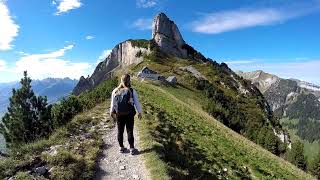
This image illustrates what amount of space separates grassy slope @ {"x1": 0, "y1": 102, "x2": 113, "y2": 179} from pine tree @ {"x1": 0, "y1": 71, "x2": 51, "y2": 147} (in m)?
17.4

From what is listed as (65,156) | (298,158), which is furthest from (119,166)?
(298,158)

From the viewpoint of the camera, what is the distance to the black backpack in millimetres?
19656

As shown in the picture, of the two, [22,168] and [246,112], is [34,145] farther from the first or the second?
[246,112]

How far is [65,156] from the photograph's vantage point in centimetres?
1869

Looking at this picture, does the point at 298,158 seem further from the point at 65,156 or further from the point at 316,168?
the point at 65,156

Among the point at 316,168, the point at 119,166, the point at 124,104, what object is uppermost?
the point at 124,104

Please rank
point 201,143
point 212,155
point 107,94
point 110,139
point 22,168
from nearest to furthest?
point 22,168 → point 110,139 → point 212,155 → point 201,143 → point 107,94

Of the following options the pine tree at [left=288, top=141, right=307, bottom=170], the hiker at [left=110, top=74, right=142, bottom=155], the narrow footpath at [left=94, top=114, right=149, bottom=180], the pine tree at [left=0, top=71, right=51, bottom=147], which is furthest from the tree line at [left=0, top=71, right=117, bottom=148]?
the pine tree at [left=288, top=141, right=307, bottom=170]

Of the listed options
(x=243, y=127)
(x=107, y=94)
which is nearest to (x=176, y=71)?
(x=243, y=127)

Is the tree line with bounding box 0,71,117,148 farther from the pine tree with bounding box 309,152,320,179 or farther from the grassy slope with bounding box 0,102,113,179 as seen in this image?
the pine tree with bounding box 309,152,320,179

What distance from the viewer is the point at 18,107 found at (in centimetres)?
4262

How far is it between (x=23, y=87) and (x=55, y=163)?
1086 inches

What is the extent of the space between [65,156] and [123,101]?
3.96m

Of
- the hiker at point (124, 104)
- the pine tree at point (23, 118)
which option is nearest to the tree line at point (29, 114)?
the pine tree at point (23, 118)
